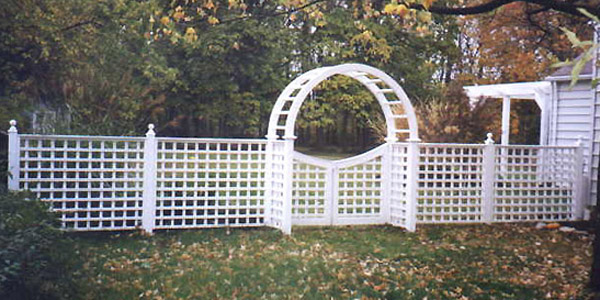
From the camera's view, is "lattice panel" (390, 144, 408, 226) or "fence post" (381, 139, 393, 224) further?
"fence post" (381, 139, 393, 224)

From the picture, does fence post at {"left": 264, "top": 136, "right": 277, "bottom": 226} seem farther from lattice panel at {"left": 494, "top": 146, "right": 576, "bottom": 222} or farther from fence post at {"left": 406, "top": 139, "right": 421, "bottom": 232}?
lattice panel at {"left": 494, "top": 146, "right": 576, "bottom": 222}

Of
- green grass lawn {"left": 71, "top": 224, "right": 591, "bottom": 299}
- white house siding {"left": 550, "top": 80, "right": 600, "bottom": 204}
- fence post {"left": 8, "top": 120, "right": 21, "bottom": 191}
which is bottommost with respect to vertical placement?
green grass lawn {"left": 71, "top": 224, "right": 591, "bottom": 299}

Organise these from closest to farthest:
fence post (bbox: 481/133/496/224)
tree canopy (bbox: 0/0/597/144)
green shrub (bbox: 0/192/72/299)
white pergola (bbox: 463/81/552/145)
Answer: green shrub (bbox: 0/192/72/299)
fence post (bbox: 481/133/496/224)
white pergola (bbox: 463/81/552/145)
tree canopy (bbox: 0/0/597/144)

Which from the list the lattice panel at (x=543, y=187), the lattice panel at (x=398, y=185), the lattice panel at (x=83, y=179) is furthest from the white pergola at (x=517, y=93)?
the lattice panel at (x=83, y=179)

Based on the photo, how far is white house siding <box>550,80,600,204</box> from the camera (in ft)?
30.2

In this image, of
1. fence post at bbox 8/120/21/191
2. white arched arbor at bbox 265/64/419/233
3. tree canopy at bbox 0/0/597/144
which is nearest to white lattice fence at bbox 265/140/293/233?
white arched arbor at bbox 265/64/419/233

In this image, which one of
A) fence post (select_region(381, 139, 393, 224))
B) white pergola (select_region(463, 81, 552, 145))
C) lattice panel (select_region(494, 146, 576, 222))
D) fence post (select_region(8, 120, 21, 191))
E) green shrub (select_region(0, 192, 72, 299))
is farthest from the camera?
white pergola (select_region(463, 81, 552, 145))

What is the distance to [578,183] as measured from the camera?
9180 mm

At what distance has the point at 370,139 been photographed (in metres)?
25.9

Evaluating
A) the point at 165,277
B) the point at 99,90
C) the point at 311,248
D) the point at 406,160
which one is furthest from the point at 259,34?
the point at 165,277

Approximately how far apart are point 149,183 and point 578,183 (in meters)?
6.07

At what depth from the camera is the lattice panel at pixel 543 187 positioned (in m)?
8.98

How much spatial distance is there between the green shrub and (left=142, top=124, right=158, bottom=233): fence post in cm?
206

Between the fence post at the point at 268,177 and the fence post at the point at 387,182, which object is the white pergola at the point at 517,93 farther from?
the fence post at the point at 268,177
